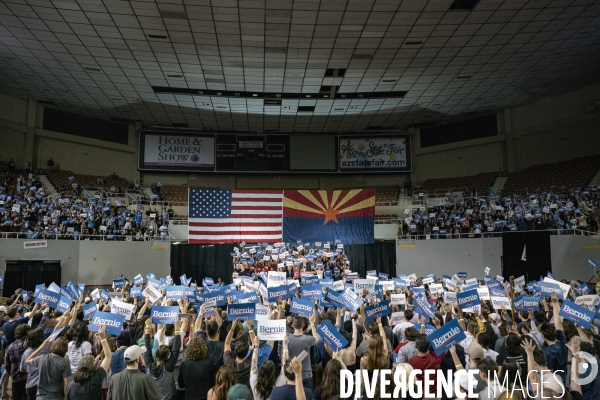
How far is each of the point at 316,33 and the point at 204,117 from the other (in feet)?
43.4

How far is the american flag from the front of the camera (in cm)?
2306

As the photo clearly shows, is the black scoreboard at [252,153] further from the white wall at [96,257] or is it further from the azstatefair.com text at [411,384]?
the azstatefair.com text at [411,384]

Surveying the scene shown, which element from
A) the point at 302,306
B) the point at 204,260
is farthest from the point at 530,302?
the point at 204,260

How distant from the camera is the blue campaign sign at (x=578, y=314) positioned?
654cm

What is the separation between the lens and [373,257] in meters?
27.6

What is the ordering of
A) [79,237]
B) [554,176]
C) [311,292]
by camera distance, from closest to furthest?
[311,292], [79,237], [554,176]

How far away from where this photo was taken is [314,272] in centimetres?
2280

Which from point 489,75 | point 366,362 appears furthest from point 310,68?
point 366,362

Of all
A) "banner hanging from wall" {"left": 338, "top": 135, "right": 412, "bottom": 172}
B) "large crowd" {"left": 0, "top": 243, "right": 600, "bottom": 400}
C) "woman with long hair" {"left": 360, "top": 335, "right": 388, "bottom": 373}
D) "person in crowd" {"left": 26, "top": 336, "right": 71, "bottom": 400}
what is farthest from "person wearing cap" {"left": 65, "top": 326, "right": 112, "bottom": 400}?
"banner hanging from wall" {"left": 338, "top": 135, "right": 412, "bottom": 172}

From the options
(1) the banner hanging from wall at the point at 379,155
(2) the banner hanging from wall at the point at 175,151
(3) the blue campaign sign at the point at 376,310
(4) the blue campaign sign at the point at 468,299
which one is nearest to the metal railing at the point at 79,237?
(2) the banner hanging from wall at the point at 175,151

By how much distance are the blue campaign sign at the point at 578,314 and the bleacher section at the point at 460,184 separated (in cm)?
2348

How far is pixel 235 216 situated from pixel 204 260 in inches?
168

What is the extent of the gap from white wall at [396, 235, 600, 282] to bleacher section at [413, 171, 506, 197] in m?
5.84

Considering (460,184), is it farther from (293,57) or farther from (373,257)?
(293,57)
